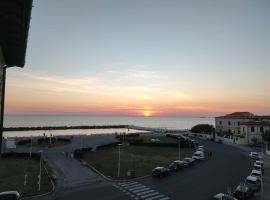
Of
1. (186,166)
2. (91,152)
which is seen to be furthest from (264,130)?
(91,152)

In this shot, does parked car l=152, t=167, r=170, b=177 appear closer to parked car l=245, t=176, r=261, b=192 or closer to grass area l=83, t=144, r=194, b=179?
grass area l=83, t=144, r=194, b=179

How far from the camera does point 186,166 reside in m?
47.4

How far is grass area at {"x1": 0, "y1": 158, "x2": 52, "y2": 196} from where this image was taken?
32.5 m

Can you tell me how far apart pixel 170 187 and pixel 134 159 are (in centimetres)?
1935

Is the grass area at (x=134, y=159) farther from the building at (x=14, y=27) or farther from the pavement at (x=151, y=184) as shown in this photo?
the building at (x=14, y=27)

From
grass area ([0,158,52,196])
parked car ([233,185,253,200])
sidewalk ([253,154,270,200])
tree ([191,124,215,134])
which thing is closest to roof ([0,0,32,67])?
grass area ([0,158,52,196])

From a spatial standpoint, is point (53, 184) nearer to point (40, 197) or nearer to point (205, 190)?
point (40, 197)

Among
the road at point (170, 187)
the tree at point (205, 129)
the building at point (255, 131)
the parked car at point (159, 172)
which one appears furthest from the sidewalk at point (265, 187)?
the tree at point (205, 129)

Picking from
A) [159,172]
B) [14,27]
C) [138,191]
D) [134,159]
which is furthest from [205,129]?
[14,27]

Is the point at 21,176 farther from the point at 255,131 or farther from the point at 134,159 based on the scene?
the point at 255,131

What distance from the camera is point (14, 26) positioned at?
9492 mm

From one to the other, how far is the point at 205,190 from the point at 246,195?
4.81 metres

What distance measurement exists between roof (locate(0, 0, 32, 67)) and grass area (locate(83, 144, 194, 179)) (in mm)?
29923

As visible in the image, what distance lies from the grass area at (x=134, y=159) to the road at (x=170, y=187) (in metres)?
4.33
